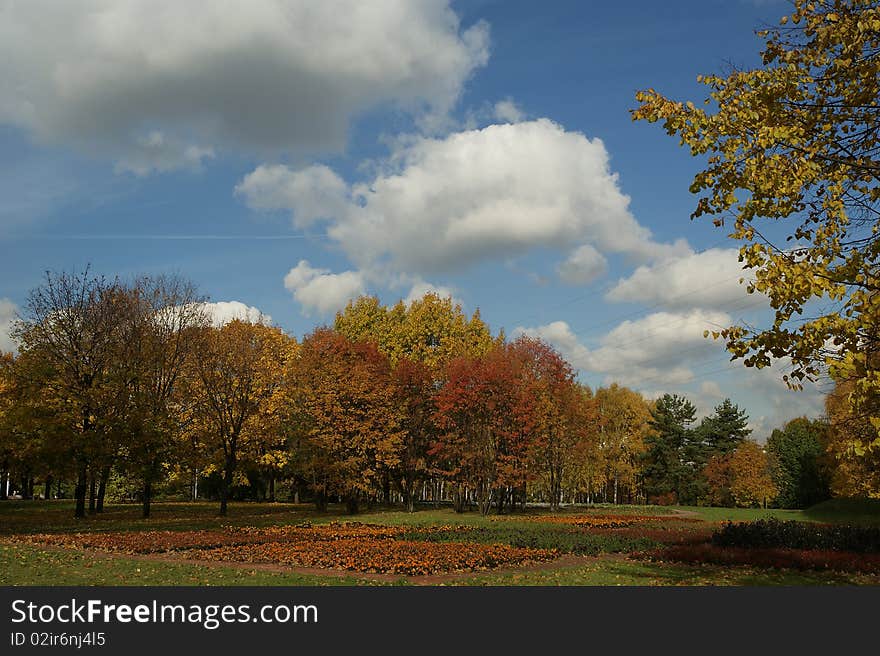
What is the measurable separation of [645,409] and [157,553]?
2628 inches

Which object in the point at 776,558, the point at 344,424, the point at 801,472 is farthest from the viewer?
the point at 801,472

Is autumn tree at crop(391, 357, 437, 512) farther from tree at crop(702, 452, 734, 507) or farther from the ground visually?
tree at crop(702, 452, 734, 507)

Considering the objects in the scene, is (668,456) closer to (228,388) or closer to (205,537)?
(228,388)

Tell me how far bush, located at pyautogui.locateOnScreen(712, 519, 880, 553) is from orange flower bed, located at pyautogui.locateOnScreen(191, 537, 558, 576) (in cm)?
550

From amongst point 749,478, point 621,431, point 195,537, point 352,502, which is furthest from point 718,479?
point 195,537

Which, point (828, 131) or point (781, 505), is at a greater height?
point (828, 131)

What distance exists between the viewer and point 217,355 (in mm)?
37781

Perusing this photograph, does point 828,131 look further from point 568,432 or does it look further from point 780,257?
point 568,432

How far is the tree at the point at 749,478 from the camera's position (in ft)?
211

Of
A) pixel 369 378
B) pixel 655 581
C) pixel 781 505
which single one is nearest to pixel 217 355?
pixel 369 378

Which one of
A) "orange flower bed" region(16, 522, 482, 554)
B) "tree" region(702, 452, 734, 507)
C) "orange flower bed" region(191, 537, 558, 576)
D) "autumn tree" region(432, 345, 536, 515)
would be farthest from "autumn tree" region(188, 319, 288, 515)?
"tree" region(702, 452, 734, 507)

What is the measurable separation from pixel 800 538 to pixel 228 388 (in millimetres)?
29054

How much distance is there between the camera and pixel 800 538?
18.7 metres

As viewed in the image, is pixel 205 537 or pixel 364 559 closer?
pixel 364 559
